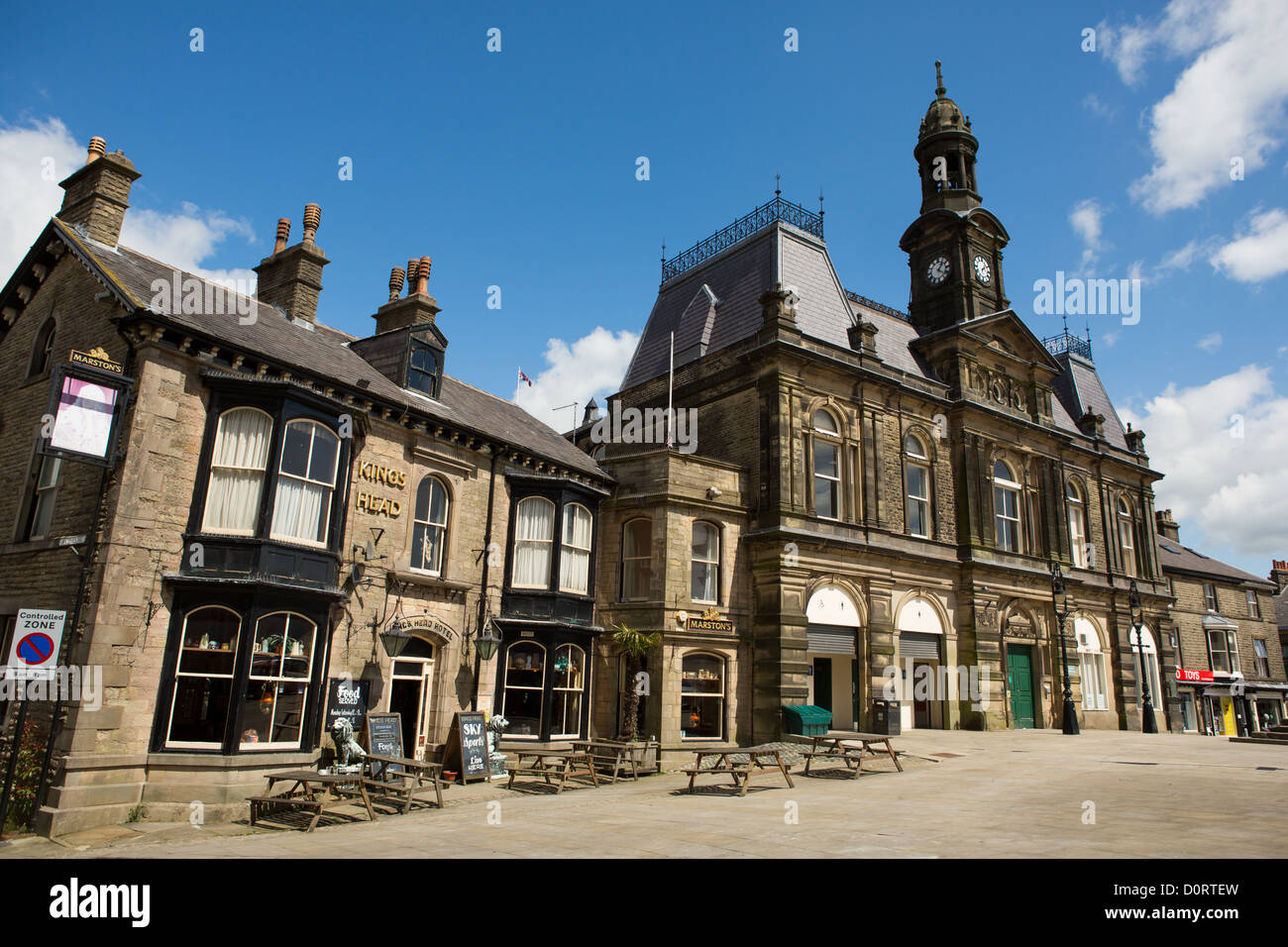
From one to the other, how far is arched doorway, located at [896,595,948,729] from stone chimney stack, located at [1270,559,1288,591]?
43510 millimetres

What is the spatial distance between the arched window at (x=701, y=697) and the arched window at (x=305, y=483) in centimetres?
1062

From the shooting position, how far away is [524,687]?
65.1 ft

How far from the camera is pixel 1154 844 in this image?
8836 mm

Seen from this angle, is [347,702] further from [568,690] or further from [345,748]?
[568,690]

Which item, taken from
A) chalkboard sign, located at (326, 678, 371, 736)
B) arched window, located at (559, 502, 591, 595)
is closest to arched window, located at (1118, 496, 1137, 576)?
arched window, located at (559, 502, 591, 595)

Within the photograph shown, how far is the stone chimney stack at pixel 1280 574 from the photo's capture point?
55.5m

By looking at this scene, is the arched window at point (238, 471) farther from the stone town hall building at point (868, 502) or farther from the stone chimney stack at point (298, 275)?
the stone town hall building at point (868, 502)

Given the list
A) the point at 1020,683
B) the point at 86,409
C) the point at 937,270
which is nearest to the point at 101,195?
the point at 86,409

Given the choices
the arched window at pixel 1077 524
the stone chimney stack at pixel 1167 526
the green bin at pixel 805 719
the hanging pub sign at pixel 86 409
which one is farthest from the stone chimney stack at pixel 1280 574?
the hanging pub sign at pixel 86 409

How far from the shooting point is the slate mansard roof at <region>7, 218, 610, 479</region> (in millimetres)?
14883

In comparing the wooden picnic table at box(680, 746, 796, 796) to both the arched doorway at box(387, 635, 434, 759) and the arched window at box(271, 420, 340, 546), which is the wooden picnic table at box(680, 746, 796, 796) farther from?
the arched window at box(271, 420, 340, 546)
